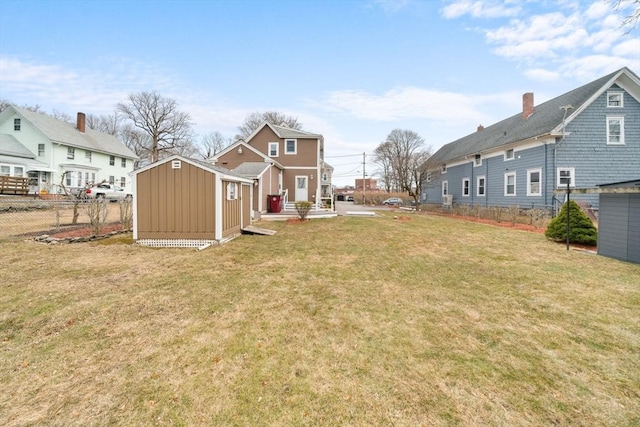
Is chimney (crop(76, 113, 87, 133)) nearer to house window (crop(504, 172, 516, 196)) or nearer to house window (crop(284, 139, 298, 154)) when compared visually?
house window (crop(284, 139, 298, 154))

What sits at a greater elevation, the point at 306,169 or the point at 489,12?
the point at 489,12

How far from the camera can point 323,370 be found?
9.66 feet

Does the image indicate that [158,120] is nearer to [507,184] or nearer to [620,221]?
[507,184]

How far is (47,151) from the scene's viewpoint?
24844 millimetres

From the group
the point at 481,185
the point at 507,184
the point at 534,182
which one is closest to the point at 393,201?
the point at 481,185

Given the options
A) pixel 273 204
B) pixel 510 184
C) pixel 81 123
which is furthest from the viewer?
pixel 81 123

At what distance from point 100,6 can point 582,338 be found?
735 inches

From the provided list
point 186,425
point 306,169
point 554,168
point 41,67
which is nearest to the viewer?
point 186,425

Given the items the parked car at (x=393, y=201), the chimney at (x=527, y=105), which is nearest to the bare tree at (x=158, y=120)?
the parked car at (x=393, y=201)

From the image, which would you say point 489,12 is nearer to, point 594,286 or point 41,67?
point 594,286

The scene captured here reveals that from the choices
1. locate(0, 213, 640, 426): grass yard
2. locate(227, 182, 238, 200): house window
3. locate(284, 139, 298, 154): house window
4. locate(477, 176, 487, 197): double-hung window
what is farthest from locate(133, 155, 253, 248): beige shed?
locate(477, 176, 487, 197): double-hung window

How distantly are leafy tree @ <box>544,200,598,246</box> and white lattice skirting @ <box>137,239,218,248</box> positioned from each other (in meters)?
12.2

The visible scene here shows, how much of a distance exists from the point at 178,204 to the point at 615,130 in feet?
75.8

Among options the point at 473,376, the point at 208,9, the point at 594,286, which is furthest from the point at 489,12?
the point at 473,376
